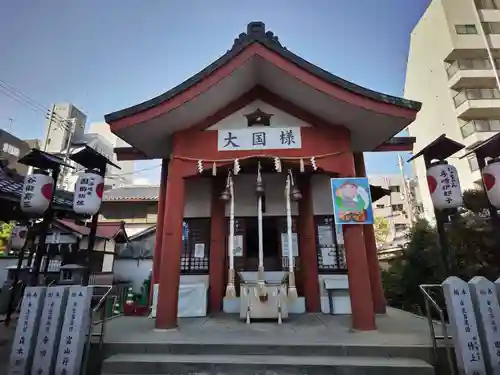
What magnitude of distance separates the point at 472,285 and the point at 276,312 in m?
3.71

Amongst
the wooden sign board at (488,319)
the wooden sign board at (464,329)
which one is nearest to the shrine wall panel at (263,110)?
the wooden sign board at (464,329)

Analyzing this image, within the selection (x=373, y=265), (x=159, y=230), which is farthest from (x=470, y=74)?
(x=159, y=230)

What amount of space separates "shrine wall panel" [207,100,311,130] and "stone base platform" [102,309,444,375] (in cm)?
442

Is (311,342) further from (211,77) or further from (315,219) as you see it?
(211,77)

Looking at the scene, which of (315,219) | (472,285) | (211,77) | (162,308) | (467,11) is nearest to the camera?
(472,285)

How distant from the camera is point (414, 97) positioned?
1103 inches

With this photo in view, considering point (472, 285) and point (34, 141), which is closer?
point (472, 285)

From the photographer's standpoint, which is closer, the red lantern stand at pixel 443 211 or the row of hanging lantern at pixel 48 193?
the red lantern stand at pixel 443 211

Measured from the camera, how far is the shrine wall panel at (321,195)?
8367mm

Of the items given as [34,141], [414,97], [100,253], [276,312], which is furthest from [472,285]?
[34,141]

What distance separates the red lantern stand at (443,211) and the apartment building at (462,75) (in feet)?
61.9

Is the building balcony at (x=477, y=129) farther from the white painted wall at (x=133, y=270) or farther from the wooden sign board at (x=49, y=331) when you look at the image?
the wooden sign board at (x=49, y=331)

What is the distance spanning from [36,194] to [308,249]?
21.3 feet

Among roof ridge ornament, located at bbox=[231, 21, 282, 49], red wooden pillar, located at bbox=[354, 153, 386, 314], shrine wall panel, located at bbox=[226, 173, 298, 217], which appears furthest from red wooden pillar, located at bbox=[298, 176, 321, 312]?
roof ridge ornament, located at bbox=[231, 21, 282, 49]
